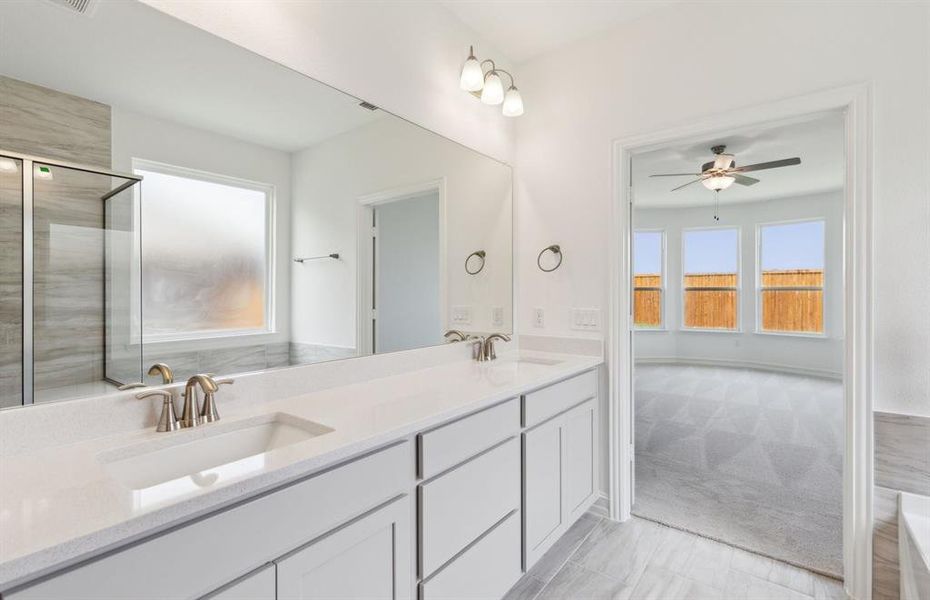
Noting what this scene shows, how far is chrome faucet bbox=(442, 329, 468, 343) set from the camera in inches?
89.6

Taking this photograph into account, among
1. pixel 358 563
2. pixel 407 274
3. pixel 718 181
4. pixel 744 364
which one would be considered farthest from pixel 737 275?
pixel 358 563

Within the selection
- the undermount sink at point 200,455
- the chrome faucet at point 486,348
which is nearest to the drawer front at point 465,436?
the undermount sink at point 200,455

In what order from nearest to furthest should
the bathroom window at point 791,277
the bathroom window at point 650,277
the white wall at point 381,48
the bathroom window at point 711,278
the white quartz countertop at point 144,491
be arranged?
the white quartz countertop at point 144,491
the white wall at point 381,48
the bathroom window at point 791,277
the bathroom window at point 711,278
the bathroom window at point 650,277

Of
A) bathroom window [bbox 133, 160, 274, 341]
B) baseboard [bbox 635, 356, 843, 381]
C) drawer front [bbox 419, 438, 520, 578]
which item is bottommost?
baseboard [bbox 635, 356, 843, 381]

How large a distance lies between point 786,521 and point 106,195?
3.28 m

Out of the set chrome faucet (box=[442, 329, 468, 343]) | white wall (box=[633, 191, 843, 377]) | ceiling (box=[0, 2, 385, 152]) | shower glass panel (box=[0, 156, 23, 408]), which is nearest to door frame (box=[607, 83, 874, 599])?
chrome faucet (box=[442, 329, 468, 343])

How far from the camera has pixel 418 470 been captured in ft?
4.17

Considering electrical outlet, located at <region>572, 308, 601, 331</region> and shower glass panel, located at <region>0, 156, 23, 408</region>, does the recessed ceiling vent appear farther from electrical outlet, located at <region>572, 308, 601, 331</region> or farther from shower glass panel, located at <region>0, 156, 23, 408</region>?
electrical outlet, located at <region>572, 308, 601, 331</region>

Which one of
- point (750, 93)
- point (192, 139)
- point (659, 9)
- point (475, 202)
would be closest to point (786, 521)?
point (750, 93)

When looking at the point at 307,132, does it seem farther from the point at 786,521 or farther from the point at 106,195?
the point at 786,521

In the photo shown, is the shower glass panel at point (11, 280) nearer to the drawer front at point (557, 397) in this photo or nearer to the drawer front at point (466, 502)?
the drawer front at point (466, 502)

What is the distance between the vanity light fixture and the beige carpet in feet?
7.91

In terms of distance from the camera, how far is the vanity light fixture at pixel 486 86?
2.17m

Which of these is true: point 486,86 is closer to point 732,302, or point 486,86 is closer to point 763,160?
point 763,160
